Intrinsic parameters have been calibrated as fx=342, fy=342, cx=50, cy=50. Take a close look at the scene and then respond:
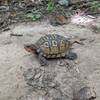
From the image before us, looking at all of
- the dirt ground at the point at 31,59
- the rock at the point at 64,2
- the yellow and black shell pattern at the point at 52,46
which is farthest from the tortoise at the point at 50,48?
the rock at the point at 64,2

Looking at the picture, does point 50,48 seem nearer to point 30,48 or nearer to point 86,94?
point 30,48

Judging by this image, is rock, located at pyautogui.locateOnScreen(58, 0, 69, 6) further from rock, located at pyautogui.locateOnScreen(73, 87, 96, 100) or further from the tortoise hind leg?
rock, located at pyautogui.locateOnScreen(73, 87, 96, 100)

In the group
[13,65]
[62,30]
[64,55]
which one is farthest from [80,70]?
[62,30]

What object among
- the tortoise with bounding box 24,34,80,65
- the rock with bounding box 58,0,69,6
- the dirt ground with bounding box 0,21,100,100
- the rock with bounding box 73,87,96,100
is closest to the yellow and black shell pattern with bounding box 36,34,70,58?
the tortoise with bounding box 24,34,80,65

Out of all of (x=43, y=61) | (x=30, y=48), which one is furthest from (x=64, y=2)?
(x=43, y=61)

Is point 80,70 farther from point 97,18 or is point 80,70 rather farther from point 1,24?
point 1,24
